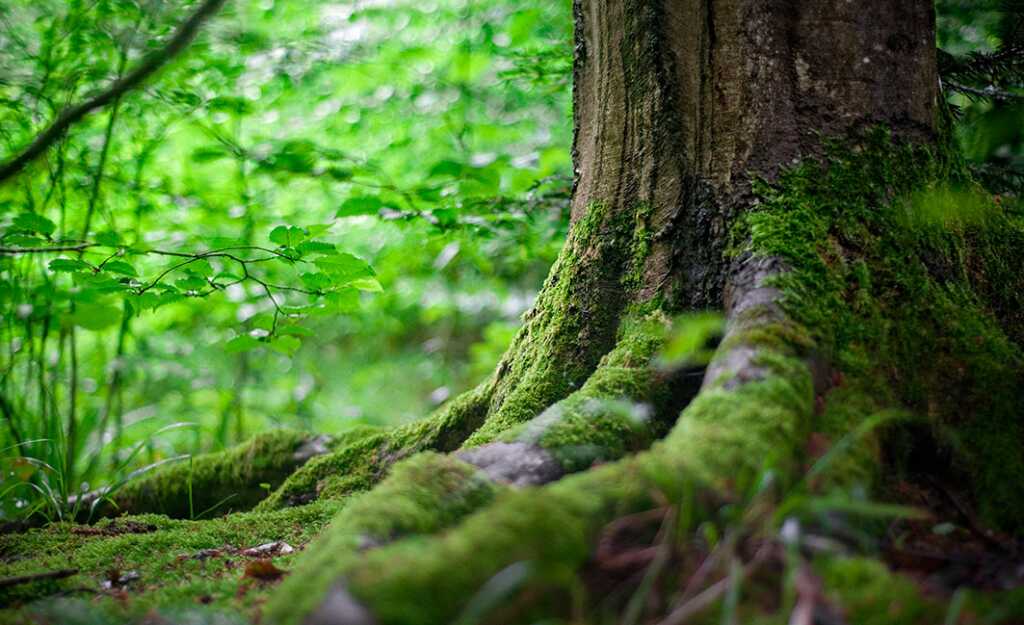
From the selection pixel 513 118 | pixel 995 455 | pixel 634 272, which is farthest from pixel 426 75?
pixel 995 455

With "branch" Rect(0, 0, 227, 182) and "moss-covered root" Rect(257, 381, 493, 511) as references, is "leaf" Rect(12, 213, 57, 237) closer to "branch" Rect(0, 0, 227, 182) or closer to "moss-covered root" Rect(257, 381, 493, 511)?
"branch" Rect(0, 0, 227, 182)

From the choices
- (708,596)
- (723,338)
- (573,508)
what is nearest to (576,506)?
(573,508)

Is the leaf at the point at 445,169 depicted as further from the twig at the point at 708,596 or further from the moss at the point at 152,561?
the twig at the point at 708,596

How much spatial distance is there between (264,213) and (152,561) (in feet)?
14.1

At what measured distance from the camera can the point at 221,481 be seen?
3.24 meters

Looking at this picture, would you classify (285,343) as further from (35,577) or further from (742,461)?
(742,461)

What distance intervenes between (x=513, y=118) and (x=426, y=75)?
3.27 ft

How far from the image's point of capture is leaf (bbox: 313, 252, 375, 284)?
7.50 ft

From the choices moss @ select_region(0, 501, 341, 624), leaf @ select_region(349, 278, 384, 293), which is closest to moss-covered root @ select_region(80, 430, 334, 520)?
moss @ select_region(0, 501, 341, 624)

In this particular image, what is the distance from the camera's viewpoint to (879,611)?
1018 mm

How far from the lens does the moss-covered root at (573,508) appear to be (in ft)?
3.18

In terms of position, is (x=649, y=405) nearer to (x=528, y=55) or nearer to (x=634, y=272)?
(x=634, y=272)

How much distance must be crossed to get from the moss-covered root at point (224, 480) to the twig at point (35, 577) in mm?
1458

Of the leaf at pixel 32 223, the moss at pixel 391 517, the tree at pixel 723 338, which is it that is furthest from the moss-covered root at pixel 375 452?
the leaf at pixel 32 223
